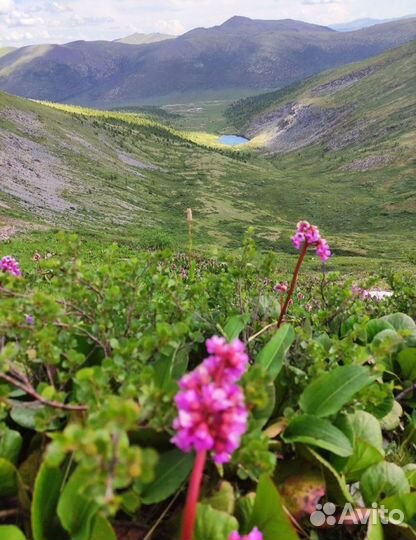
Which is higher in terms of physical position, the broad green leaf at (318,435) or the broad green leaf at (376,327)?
the broad green leaf at (318,435)

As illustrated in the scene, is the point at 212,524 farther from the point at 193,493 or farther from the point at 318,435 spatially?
the point at 318,435

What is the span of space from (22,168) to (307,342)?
3479 inches

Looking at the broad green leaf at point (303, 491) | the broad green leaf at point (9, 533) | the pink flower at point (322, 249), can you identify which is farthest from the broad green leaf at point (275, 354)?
the broad green leaf at point (9, 533)

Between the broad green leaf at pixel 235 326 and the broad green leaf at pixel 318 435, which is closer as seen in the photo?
the broad green leaf at pixel 318 435

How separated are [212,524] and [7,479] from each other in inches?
45.9

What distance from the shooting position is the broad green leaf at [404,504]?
9.71ft

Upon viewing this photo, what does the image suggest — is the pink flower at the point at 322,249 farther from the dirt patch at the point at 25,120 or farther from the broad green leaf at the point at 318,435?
the dirt patch at the point at 25,120

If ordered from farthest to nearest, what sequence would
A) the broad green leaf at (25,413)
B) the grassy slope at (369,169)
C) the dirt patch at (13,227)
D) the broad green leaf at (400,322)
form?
1. the grassy slope at (369,169)
2. the dirt patch at (13,227)
3. the broad green leaf at (400,322)
4. the broad green leaf at (25,413)

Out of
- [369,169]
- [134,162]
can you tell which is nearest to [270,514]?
[134,162]

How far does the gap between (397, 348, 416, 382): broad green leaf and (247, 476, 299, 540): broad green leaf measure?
2373 millimetres

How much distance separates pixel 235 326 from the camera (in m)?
3.93

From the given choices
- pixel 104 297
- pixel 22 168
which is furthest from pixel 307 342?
pixel 22 168

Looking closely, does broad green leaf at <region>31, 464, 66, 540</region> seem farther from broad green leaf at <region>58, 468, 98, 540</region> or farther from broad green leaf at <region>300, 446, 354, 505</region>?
broad green leaf at <region>300, 446, 354, 505</region>

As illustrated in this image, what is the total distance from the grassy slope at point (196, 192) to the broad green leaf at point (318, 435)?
164 feet
